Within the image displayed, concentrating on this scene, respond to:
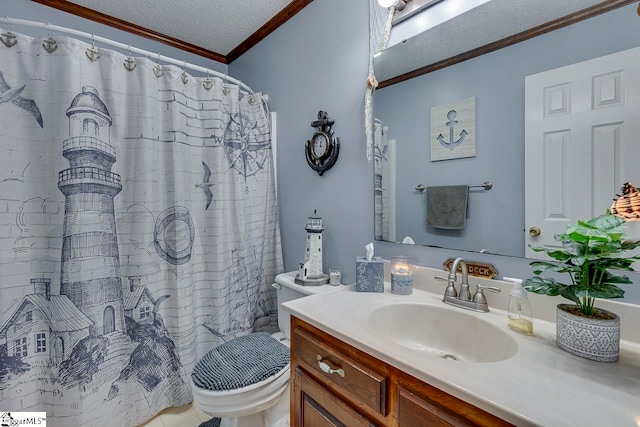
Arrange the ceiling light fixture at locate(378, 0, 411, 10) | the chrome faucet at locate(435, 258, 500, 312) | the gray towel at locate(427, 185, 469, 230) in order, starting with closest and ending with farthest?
1. the chrome faucet at locate(435, 258, 500, 312)
2. the gray towel at locate(427, 185, 469, 230)
3. the ceiling light fixture at locate(378, 0, 411, 10)

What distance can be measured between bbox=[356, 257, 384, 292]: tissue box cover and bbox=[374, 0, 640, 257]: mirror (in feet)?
0.63

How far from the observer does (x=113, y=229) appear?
54.1 inches

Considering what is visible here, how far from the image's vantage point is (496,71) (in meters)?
0.99

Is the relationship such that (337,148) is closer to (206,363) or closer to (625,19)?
(625,19)

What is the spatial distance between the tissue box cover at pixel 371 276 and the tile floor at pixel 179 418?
1201 mm

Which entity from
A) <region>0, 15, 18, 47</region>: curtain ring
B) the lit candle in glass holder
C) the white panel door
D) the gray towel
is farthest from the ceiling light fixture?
<region>0, 15, 18, 47</region>: curtain ring

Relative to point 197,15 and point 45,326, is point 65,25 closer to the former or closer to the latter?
point 197,15

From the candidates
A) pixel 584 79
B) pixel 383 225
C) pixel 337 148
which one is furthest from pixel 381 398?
pixel 337 148

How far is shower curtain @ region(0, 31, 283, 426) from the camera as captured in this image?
1228 mm

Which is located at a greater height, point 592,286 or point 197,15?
point 197,15

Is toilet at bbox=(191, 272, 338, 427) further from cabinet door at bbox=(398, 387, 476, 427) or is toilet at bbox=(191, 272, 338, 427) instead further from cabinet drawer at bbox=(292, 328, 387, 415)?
cabinet door at bbox=(398, 387, 476, 427)

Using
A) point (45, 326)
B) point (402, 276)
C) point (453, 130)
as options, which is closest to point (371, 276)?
point (402, 276)

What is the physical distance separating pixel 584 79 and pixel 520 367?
84 centimetres

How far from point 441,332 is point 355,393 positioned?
40cm
